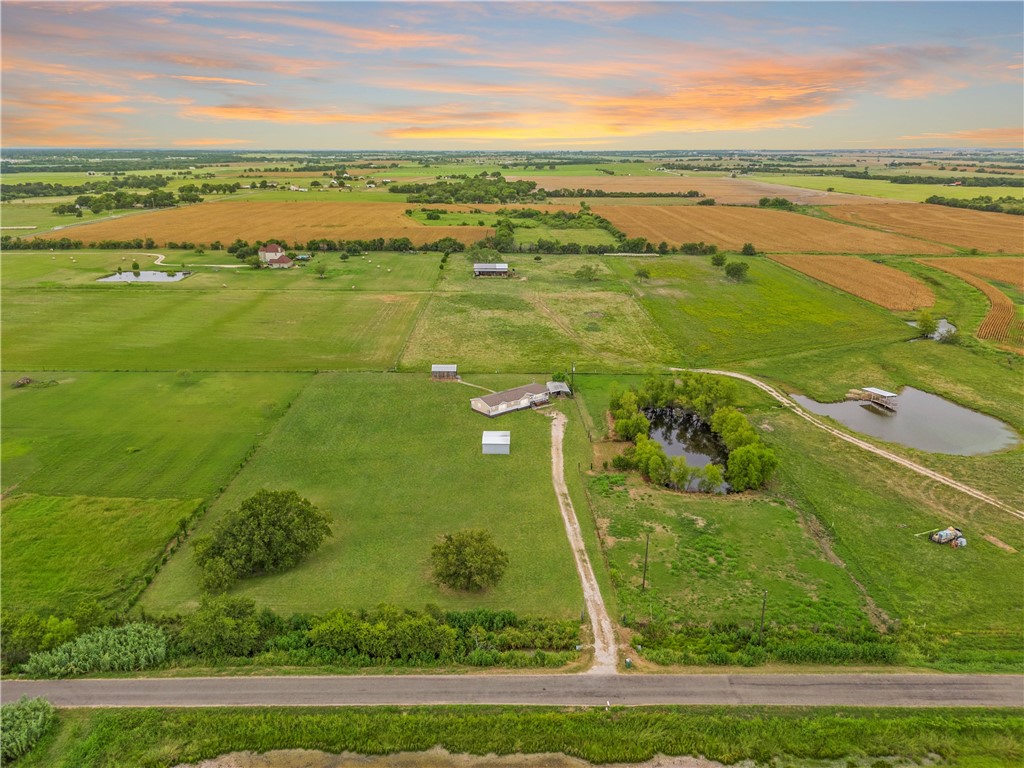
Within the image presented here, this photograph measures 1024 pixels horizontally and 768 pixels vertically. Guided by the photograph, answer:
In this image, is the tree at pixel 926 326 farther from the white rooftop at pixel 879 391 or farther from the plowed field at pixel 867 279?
the white rooftop at pixel 879 391

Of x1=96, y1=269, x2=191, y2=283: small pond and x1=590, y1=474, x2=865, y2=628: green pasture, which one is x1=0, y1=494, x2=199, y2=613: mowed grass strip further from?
x1=96, y1=269, x2=191, y2=283: small pond

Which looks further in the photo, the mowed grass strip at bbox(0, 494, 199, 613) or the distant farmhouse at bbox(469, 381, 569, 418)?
the distant farmhouse at bbox(469, 381, 569, 418)

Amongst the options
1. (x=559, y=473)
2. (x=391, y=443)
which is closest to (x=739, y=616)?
(x=559, y=473)

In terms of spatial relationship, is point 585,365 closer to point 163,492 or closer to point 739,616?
point 739,616

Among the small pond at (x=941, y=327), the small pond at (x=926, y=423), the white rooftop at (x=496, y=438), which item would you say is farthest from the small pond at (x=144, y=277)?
the small pond at (x=941, y=327)

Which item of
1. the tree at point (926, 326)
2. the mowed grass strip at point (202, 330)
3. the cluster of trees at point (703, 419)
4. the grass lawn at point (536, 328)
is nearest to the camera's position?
the cluster of trees at point (703, 419)

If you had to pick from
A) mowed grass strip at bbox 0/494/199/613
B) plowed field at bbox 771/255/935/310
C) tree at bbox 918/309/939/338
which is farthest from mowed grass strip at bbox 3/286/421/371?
plowed field at bbox 771/255/935/310
